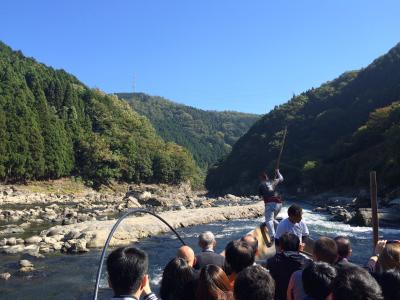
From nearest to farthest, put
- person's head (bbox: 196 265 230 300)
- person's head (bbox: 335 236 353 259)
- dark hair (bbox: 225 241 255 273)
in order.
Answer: person's head (bbox: 196 265 230 300) → dark hair (bbox: 225 241 255 273) → person's head (bbox: 335 236 353 259)

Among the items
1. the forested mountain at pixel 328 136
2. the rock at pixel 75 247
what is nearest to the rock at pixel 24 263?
the rock at pixel 75 247

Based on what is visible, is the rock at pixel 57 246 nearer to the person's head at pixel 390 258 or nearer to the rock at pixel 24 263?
the rock at pixel 24 263

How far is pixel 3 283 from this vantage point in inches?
585

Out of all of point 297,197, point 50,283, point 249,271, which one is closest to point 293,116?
point 297,197

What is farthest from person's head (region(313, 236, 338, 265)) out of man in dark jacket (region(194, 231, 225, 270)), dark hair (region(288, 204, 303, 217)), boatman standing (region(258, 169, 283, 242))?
boatman standing (region(258, 169, 283, 242))

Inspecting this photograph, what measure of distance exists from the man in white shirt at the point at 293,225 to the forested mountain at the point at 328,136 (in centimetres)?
5298

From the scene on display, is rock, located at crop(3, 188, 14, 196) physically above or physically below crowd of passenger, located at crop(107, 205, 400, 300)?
below

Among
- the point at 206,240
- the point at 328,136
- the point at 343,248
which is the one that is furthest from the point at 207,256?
the point at 328,136

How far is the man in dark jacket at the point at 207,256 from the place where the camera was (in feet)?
18.8

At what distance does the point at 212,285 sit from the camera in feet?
13.3

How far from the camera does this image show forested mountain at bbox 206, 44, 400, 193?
225 ft

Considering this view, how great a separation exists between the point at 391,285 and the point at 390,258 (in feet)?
2.48

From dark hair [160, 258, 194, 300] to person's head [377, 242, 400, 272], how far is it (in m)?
2.08

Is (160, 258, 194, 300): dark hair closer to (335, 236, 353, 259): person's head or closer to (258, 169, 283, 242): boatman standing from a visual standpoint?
(335, 236, 353, 259): person's head
